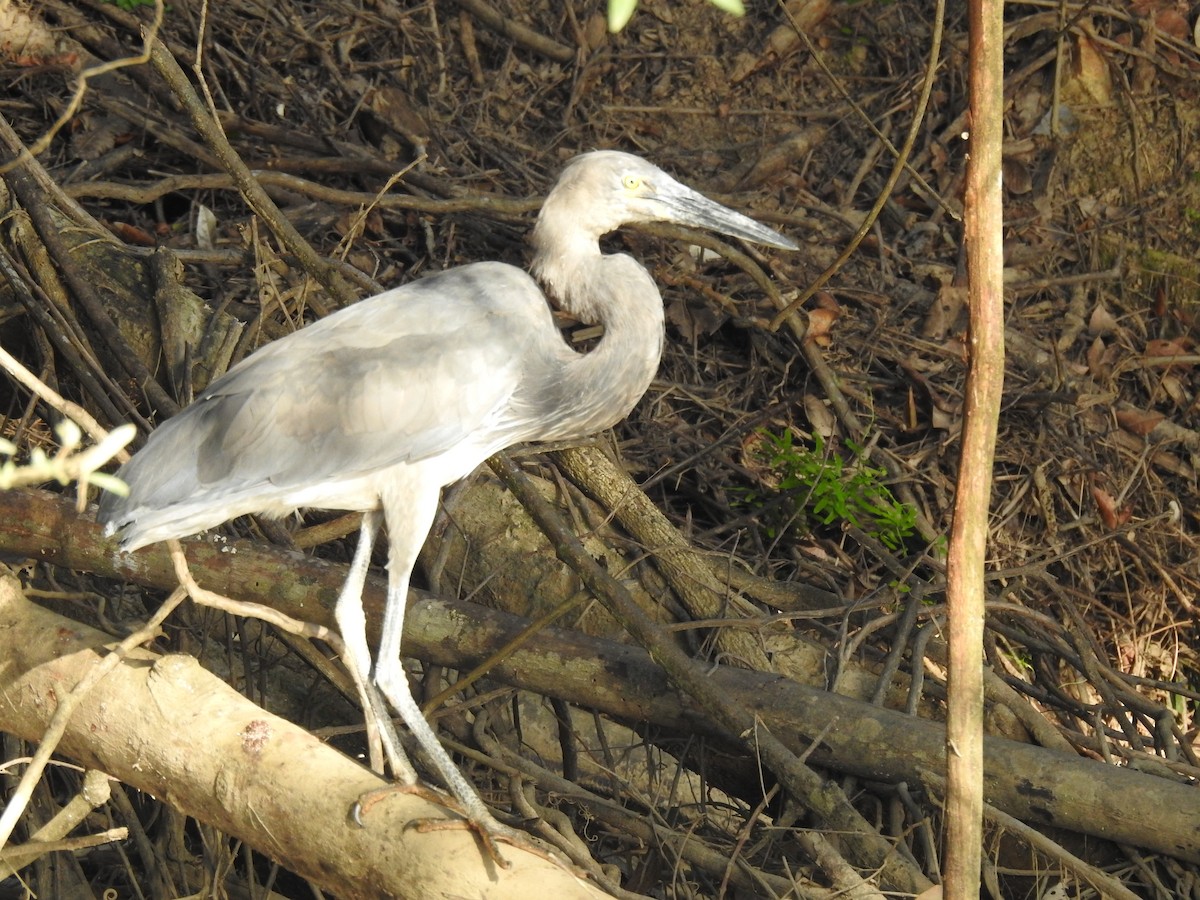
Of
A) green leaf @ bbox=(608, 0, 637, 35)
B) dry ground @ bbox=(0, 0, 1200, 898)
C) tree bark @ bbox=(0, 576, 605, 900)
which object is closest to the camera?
green leaf @ bbox=(608, 0, 637, 35)

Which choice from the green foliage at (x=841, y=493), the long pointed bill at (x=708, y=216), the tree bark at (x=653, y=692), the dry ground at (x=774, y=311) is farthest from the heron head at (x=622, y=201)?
the green foliage at (x=841, y=493)

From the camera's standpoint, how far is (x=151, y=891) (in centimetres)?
342

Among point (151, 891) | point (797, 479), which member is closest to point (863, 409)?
point (797, 479)

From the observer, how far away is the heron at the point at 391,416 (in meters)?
3.07

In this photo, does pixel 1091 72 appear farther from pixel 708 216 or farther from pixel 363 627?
pixel 363 627

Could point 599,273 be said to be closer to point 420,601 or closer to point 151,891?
point 420,601

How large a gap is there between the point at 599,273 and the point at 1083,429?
2.95 metres

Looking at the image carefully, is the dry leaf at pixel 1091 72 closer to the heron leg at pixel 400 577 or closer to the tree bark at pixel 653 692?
the tree bark at pixel 653 692

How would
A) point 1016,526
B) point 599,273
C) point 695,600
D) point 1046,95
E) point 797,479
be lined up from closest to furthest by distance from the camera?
1. point 599,273
2. point 695,600
3. point 797,479
4. point 1016,526
5. point 1046,95

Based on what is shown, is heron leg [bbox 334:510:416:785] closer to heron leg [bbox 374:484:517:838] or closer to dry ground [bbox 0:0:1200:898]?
heron leg [bbox 374:484:517:838]

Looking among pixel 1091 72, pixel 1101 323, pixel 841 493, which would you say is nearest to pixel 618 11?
pixel 841 493

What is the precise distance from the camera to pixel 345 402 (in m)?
3.18

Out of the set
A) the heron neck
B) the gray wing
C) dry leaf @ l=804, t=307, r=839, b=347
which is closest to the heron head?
the heron neck

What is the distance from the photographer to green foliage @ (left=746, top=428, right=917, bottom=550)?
4.85 m
